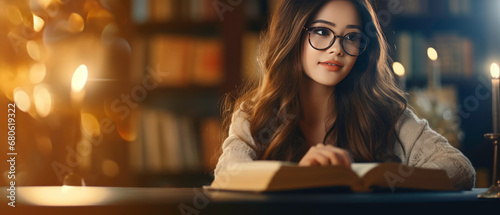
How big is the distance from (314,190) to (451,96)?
204cm

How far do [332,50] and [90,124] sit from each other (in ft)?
4.57

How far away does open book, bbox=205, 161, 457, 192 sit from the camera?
33.9 inches

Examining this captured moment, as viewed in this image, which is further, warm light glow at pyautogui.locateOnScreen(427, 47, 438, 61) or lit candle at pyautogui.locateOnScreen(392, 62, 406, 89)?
warm light glow at pyautogui.locateOnScreen(427, 47, 438, 61)

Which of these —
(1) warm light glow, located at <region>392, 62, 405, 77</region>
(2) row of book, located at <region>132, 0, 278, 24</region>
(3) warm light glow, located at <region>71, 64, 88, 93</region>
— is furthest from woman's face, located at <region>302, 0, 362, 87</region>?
(1) warm light glow, located at <region>392, 62, 405, 77</region>

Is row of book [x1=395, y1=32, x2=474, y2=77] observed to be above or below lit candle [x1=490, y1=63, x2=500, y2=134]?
above

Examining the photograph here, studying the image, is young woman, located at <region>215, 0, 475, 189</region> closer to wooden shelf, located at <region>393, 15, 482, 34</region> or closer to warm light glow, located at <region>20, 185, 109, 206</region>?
warm light glow, located at <region>20, 185, 109, 206</region>

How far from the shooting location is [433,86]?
267cm

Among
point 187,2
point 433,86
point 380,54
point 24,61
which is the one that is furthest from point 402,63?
point 24,61

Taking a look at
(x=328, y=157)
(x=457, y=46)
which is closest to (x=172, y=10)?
(x=457, y=46)

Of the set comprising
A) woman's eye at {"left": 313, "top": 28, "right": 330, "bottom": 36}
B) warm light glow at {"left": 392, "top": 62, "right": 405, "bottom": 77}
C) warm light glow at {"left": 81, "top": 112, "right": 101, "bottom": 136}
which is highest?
warm light glow at {"left": 392, "top": 62, "right": 405, "bottom": 77}

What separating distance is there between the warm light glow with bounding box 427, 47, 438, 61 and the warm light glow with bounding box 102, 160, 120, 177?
4.97ft

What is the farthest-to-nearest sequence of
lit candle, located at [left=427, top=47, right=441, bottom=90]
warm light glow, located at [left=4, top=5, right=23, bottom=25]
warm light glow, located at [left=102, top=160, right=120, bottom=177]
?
lit candle, located at [left=427, top=47, right=441, bottom=90] < warm light glow, located at [left=102, top=160, right=120, bottom=177] < warm light glow, located at [left=4, top=5, right=23, bottom=25]

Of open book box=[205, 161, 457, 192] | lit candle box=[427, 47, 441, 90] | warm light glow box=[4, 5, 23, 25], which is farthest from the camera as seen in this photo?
lit candle box=[427, 47, 441, 90]

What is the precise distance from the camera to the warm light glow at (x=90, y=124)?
242 cm
